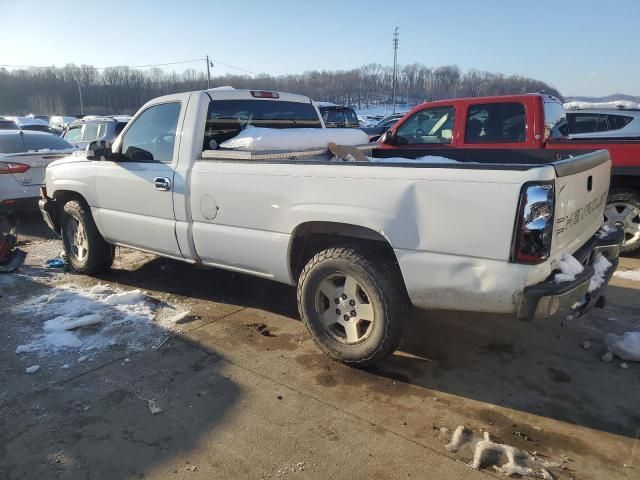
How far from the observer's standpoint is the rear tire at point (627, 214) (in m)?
6.02

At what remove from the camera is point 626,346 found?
3.56m

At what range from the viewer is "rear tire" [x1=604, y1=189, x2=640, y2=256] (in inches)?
237

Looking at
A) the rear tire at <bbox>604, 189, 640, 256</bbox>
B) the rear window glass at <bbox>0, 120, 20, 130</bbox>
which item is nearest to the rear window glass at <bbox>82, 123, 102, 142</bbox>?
the rear window glass at <bbox>0, 120, 20, 130</bbox>

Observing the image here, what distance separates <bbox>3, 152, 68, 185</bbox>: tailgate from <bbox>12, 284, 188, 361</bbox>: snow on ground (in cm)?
330

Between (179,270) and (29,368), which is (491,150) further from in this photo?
(29,368)

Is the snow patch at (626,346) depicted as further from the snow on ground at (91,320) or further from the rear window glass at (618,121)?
the rear window glass at (618,121)

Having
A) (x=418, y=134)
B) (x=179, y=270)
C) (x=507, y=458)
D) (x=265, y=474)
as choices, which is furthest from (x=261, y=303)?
(x=418, y=134)

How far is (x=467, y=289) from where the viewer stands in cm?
288

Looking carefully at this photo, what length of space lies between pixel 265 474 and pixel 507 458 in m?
1.25

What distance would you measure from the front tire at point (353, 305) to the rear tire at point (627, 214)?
13.7ft

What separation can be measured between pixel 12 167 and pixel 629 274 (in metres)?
8.53

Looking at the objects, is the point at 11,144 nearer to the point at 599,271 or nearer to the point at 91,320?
the point at 91,320

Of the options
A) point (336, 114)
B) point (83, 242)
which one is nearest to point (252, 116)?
point (83, 242)

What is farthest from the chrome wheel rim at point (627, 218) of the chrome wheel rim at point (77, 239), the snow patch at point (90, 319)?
the chrome wheel rim at point (77, 239)
